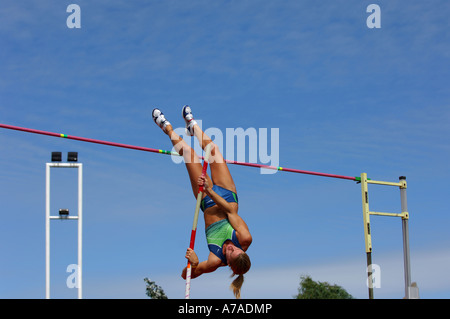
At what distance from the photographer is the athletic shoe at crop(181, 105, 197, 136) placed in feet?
36.3

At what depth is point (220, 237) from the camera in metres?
10.2

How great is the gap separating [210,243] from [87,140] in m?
2.98

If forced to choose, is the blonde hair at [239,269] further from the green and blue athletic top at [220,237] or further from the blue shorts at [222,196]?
the blue shorts at [222,196]

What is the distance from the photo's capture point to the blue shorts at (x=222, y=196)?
10.5 m

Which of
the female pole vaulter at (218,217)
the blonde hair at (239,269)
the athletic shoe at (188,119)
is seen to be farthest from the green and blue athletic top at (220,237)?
the athletic shoe at (188,119)

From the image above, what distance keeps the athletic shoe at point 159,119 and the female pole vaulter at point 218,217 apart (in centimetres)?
44

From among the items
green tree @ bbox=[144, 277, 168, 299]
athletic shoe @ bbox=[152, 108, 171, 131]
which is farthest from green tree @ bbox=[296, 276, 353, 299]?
athletic shoe @ bbox=[152, 108, 171, 131]

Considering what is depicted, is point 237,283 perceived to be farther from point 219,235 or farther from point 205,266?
point 219,235

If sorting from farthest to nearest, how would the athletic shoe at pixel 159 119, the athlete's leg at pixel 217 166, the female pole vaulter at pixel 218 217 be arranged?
the athletic shoe at pixel 159 119, the athlete's leg at pixel 217 166, the female pole vaulter at pixel 218 217

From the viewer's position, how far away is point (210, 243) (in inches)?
401

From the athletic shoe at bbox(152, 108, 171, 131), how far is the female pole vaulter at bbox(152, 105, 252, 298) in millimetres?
443
